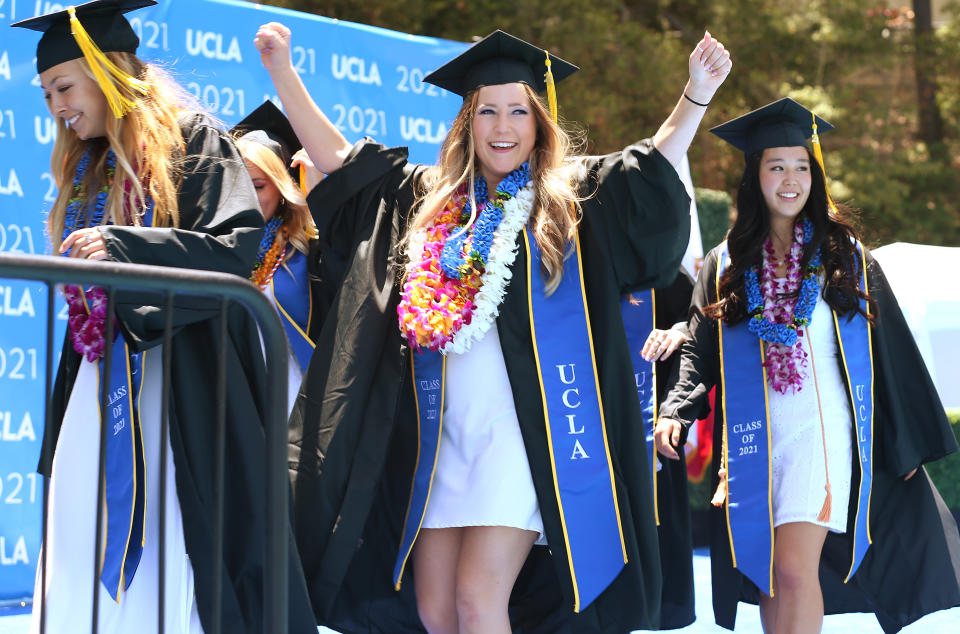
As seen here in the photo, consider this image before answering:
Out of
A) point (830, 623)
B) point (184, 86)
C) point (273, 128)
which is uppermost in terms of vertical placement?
point (184, 86)

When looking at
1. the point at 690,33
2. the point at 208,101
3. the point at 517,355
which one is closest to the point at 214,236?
the point at 517,355

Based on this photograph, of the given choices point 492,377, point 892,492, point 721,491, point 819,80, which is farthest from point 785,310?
point 819,80

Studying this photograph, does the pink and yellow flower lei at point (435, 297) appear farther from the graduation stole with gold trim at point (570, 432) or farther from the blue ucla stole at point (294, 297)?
the blue ucla stole at point (294, 297)

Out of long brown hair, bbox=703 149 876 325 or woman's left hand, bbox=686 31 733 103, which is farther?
long brown hair, bbox=703 149 876 325

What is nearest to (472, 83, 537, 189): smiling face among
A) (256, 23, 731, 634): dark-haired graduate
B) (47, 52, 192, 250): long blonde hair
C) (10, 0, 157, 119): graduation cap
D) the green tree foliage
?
(256, 23, 731, 634): dark-haired graduate

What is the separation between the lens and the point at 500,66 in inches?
136

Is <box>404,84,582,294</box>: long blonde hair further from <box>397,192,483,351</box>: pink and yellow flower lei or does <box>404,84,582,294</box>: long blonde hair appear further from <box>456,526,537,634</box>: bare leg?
<box>456,526,537,634</box>: bare leg

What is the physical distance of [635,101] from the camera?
47.1 feet

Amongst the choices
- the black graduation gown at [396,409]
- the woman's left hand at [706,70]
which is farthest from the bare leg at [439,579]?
the woman's left hand at [706,70]

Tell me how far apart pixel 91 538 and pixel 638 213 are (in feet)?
5.64

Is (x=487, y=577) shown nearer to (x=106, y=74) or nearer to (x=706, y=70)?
(x=706, y=70)

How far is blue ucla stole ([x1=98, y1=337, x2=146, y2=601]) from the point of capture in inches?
113

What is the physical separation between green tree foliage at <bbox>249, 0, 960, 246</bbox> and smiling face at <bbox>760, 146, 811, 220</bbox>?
384 inches

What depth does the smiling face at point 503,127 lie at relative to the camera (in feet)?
11.1
